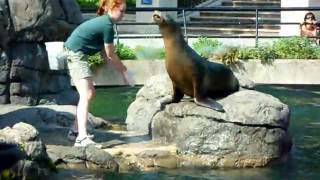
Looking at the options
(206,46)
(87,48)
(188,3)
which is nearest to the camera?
(87,48)

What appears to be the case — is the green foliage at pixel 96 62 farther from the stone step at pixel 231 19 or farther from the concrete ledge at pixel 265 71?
the stone step at pixel 231 19

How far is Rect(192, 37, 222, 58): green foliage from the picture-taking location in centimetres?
1895

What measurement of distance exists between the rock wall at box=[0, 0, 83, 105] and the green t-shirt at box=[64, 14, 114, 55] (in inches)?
86.3

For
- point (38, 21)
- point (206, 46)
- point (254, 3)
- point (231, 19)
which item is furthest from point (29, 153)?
point (254, 3)

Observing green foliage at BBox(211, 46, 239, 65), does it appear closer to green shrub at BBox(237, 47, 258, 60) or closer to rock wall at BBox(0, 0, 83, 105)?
green shrub at BBox(237, 47, 258, 60)

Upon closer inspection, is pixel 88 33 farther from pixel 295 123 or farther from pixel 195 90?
pixel 295 123

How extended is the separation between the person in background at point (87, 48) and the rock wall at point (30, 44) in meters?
2.21

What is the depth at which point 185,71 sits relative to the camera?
10445mm

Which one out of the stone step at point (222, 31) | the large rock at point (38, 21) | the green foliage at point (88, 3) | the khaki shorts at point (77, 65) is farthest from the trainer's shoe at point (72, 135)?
the green foliage at point (88, 3)

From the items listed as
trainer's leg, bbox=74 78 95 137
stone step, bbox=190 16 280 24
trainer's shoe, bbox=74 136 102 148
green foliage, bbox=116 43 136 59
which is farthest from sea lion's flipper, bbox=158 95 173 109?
stone step, bbox=190 16 280 24

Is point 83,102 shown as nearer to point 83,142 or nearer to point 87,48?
point 83,142

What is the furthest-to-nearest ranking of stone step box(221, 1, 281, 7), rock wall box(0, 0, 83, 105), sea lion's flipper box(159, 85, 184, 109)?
stone step box(221, 1, 281, 7)
rock wall box(0, 0, 83, 105)
sea lion's flipper box(159, 85, 184, 109)

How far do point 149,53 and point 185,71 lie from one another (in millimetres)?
8982

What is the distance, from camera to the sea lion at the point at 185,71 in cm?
1043
